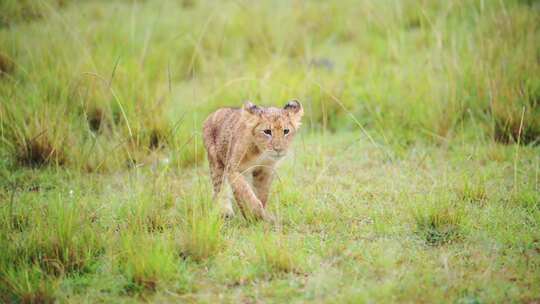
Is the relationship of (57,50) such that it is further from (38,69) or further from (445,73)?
(445,73)

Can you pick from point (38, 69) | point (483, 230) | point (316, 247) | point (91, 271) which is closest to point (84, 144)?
point (38, 69)

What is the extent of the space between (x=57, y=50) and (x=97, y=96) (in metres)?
0.80

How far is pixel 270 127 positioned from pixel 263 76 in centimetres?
303

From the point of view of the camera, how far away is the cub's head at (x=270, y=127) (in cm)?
514

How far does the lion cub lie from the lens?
514 cm

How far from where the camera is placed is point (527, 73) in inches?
275

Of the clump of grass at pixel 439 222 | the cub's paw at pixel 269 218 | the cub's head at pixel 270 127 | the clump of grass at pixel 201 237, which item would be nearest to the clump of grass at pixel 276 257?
the clump of grass at pixel 201 237

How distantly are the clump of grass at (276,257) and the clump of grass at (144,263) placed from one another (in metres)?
0.57

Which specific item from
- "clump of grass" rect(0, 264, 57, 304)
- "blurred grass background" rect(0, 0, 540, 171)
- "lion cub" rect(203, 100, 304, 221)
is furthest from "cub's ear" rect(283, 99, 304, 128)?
"clump of grass" rect(0, 264, 57, 304)

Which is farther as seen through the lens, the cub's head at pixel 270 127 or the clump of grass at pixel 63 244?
the cub's head at pixel 270 127

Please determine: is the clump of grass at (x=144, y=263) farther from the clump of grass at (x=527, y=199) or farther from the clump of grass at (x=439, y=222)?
the clump of grass at (x=527, y=199)

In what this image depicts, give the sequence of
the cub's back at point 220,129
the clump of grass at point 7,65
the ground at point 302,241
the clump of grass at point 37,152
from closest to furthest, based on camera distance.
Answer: the ground at point 302,241 → the cub's back at point 220,129 → the clump of grass at point 37,152 → the clump of grass at point 7,65

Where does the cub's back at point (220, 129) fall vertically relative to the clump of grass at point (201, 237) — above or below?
above

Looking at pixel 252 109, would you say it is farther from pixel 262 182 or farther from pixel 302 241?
pixel 302 241
